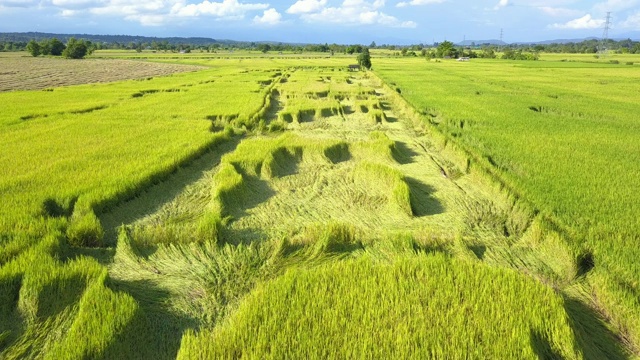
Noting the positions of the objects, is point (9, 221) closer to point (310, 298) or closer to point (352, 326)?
point (310, 298)

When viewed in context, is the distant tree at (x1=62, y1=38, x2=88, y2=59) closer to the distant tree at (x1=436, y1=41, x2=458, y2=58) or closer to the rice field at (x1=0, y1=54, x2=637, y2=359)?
the distant tree at (x1=436, y1=41, x2=458, y2=58)

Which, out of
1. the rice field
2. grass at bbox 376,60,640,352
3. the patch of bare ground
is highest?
the patch of bare ground

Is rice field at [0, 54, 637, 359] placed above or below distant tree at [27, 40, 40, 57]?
below

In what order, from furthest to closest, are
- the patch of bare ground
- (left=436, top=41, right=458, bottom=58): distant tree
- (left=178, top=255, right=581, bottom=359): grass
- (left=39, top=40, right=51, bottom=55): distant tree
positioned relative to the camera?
1. (left=436, top=41, right=458, bottom=58): distant tree
2. (left=39, top=40, right=51, bottom=55): distant tree
3. the patch of bare ground
4. (left=178, top=255, right=581, bottom=359): grass

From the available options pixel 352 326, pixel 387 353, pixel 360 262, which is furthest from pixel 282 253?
pixel 387 353

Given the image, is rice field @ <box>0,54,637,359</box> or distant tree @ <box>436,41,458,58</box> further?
distant tree @ <box>436,41,458,58</box>

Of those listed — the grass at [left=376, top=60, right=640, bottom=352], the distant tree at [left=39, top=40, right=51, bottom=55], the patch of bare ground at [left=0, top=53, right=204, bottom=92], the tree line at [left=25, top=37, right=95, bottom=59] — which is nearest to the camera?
the grass at [left=376, top=60, right=640, bottom=352]

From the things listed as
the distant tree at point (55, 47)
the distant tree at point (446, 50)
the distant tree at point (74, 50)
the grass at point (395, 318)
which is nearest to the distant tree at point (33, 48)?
the distant tree at point (55, 47)

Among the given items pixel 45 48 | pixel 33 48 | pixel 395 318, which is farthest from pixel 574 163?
pixel 45 48

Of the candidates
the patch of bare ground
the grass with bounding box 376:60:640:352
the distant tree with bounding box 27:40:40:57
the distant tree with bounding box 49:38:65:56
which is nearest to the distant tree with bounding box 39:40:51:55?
the distant tree with bounding box 49:38:65:56

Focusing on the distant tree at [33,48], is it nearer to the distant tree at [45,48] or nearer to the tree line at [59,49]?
the tree line at [59,49]

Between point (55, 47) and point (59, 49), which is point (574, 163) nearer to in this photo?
point (55, 47)
